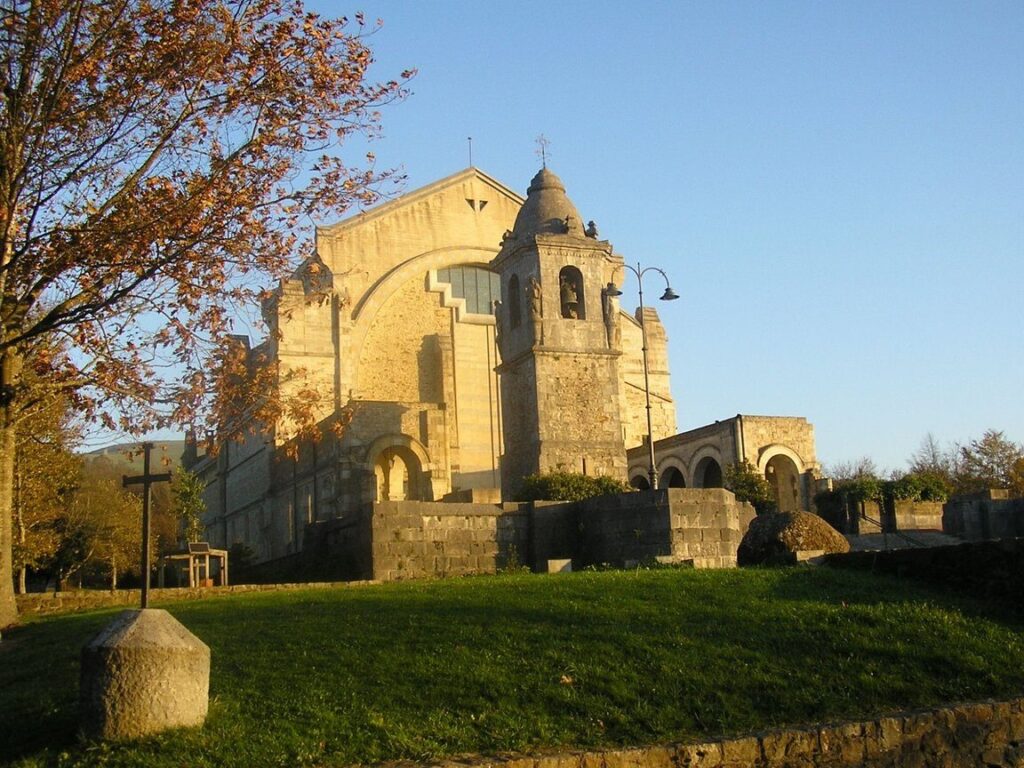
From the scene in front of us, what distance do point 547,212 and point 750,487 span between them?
9.14 meters

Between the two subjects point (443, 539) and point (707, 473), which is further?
point (707, 473)

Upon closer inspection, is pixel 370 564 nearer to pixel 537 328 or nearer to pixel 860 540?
pixel 537 328

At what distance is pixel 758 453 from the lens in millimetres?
33969

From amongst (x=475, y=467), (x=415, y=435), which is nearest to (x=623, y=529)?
(x=415, y=435)

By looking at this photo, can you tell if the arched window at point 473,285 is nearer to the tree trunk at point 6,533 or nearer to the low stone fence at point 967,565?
the tree trunk at point 6,533

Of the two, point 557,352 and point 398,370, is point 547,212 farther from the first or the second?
point 398,370

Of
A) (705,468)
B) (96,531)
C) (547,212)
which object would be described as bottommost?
(96,531)

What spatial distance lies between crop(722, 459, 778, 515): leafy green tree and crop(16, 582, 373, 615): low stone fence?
15853 mm

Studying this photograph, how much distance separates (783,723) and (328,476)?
84.2 feet

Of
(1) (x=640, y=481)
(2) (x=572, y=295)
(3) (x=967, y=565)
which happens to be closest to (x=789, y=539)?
(3) (x=967, y=565)

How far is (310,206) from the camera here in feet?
44.4

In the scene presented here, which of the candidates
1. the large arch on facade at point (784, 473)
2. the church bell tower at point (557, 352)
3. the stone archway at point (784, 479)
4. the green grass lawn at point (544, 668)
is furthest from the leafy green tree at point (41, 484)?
the stone archway at point (784, 479)

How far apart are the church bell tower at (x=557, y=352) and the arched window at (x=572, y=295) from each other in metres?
0.03

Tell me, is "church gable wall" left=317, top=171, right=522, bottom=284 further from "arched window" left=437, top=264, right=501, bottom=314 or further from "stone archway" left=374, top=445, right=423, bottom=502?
"stone archway" left=374, top=445, right=423, bottom=502
